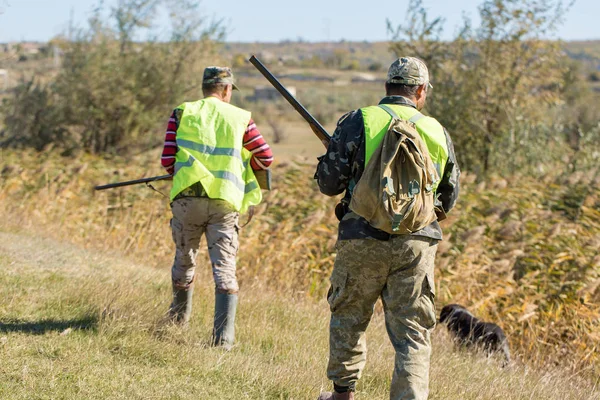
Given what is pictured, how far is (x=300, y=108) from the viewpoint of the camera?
16.9ft

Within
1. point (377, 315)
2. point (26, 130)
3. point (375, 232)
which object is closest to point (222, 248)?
point (375, 232)

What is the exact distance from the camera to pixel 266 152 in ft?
18.5

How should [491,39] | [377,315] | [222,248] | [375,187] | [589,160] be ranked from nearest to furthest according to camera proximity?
[375,187] → [222,248] → [377,315] → [589,160] → [491,39]

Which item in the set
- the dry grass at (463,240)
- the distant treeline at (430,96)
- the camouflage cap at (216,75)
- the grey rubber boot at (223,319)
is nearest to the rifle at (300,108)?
the camouflage cap at (216,75)

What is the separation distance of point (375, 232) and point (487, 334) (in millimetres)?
3225

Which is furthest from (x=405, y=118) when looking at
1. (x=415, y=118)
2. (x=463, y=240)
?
(x=463, y=240)

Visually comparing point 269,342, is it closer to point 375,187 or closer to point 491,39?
point 375,187

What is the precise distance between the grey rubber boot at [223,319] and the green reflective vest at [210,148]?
694 millimetres

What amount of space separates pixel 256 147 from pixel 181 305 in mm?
1326

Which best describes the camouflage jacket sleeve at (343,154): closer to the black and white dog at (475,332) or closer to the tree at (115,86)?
the black and white dog at (475,332)

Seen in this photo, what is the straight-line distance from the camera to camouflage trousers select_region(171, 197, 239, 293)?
5.43 meters

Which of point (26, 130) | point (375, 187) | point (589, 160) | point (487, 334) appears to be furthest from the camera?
point (26, 130)

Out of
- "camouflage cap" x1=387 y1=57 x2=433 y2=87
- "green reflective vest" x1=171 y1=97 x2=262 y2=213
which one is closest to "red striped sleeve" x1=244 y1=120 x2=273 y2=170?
"green reflective vest" x1=171 y1=97 x2=262 y2=213

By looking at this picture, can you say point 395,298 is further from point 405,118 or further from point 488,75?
point 488,75
